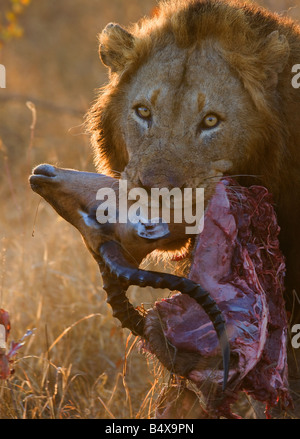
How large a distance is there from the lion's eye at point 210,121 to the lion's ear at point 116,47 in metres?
0.57

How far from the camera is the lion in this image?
10.4ft

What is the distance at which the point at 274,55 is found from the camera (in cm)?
324

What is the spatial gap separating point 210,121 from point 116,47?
2.34 ft

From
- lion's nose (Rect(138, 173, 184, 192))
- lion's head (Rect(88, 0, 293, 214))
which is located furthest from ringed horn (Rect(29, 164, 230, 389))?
lion's head (Rect(88, 0, 293, 214))

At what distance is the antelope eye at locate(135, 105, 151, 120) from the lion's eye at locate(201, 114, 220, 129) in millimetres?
278

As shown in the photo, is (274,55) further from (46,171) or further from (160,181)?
(46,171)

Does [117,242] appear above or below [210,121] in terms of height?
below

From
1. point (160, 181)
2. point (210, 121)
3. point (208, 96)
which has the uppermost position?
point (208, 96)

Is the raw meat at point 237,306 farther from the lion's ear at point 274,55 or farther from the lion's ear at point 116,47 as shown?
the lion's ear at point 116,47

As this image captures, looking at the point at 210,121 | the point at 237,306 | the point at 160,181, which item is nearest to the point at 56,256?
the point at 210,121

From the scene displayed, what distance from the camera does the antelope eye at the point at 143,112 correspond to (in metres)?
3.35

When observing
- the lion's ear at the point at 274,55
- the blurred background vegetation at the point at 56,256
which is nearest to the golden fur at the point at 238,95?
the lion's ear at the point at 274,55

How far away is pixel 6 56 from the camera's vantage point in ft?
35.3

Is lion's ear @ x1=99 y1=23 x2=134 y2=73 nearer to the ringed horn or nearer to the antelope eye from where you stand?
the antelope eye
